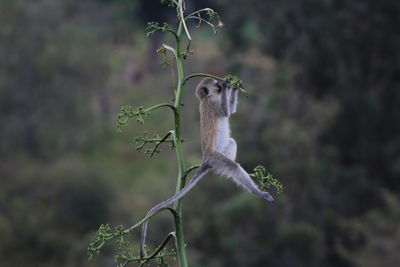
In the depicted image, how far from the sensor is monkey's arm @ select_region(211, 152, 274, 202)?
568 centimetres

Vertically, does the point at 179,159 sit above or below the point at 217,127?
below

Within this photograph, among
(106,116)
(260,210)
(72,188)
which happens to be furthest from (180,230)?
(106,116)

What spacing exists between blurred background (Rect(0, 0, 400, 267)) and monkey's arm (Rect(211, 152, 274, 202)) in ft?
57.7

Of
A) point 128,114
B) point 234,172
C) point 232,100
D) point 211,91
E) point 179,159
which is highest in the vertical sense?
point 211,91

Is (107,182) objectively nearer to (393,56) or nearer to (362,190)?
(362,190)

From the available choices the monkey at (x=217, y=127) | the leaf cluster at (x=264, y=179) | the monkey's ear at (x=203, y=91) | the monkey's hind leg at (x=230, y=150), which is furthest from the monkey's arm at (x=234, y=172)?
the leaf cluster at (x=264, y=179)

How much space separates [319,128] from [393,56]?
152 inches

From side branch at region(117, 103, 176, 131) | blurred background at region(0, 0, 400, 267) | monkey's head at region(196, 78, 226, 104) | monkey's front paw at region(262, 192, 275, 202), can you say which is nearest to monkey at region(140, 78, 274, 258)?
monkey's head at region(196, 78, 226, 104)

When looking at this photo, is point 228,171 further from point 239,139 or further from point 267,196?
point 239,139

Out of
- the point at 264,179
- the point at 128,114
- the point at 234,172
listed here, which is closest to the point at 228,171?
the point at 234,172

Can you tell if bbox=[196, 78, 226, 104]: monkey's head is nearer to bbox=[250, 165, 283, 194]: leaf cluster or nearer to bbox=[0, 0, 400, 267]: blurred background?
bbox=[250, 165, 283, 194]: leaf cluster

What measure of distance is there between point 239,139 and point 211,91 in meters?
20.5

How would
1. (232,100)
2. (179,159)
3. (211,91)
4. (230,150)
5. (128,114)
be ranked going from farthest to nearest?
(211,91) → (232,100) → (230,150) → (128,114) → (179,159)

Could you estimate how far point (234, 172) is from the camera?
235 inches
